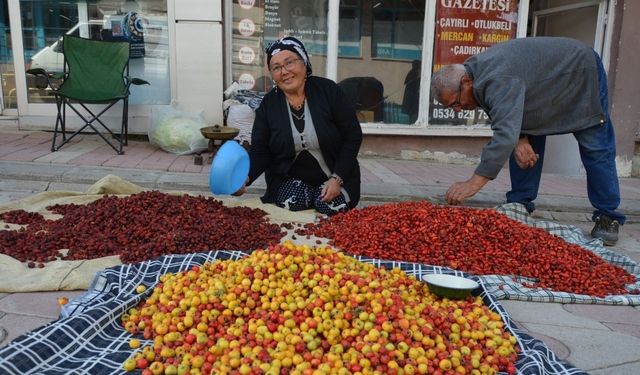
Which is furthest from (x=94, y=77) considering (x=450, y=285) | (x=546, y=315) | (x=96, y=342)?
(x=546, y=315)

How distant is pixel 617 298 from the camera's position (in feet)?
8.59

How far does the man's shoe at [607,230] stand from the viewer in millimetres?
3592

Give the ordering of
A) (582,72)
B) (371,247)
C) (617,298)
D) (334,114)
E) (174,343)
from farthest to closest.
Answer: (334,114)
(582,72)
(371,247)
(617,298)
(174,343)

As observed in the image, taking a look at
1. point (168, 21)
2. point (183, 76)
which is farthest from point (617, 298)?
point (168, 21)

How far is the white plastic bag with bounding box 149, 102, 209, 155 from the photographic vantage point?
18.4 ft

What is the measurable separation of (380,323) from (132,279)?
118cm

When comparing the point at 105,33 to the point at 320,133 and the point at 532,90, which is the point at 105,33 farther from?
the point at 532,90

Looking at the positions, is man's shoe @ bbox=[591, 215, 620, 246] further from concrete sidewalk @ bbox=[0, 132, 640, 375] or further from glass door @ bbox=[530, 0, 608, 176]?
glass door @ bbox=[530, 0, 608, 176]

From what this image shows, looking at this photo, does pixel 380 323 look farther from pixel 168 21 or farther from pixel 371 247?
pixel 168 21

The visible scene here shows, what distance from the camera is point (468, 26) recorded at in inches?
246

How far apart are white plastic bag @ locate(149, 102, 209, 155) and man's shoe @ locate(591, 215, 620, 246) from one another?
12.5ft

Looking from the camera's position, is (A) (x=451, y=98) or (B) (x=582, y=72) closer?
(A) (x=451, y=98)

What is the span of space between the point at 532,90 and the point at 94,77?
4482 mm

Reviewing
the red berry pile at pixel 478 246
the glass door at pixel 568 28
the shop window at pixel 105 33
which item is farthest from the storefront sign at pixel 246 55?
the glass door at pixel 568 28
